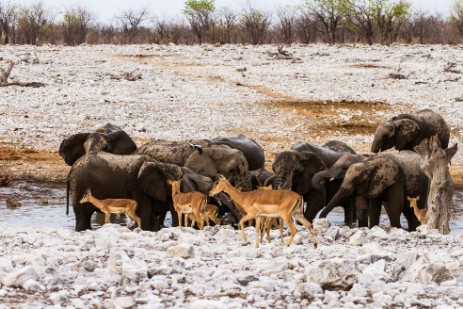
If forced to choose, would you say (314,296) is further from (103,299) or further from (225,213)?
(225,213)

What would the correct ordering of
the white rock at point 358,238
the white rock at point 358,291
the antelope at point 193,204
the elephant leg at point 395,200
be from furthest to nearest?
the elephant leg at point 395,200 → the antelope at point 193,204 → the white rock at point 358,238 → the white rock at point 358,291

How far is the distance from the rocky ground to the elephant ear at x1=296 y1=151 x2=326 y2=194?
3761mm

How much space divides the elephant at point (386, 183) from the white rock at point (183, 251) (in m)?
5.88

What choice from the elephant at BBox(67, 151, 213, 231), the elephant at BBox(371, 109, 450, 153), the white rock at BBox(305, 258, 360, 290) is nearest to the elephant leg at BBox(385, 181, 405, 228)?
→ the elephant at BBox(67, 151, 213, 231)

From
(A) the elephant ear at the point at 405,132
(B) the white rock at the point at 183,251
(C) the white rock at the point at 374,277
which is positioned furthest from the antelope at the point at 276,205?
(A) the elephant ear at the point at 405,132

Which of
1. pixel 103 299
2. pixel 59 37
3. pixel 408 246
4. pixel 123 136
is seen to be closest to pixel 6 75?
pixel 123 136

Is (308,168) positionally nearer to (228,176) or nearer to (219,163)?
(228,176)

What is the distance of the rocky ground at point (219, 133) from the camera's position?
24.7 ft

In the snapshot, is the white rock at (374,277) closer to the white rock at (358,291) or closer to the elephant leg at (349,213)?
the white rock at (358,291)

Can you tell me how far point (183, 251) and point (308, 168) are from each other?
757 cm

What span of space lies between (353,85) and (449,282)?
29641 millimetres

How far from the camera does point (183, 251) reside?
902 centimetres

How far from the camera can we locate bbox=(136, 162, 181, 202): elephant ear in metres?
14.7

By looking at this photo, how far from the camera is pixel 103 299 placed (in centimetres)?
726
